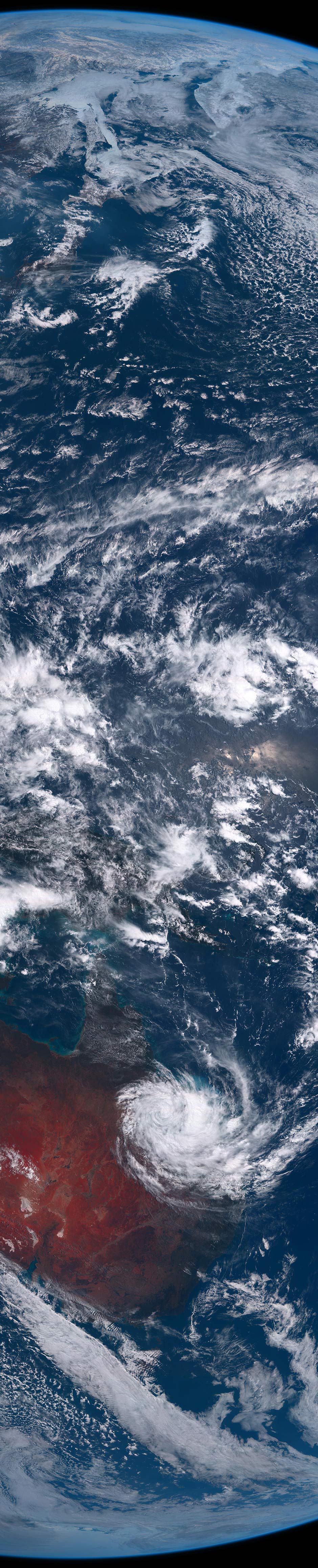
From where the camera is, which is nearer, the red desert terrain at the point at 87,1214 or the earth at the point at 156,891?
the red desert terrain at the point at 87,1214

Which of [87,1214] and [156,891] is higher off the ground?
[156,891]

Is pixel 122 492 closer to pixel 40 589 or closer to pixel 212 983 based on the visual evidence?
pixel 40 589

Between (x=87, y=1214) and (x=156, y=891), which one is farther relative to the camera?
(x=156, y=891)

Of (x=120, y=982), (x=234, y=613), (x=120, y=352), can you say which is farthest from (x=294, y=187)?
(x=120, y=982)

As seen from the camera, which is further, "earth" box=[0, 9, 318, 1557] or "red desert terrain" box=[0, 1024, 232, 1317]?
"earth" box=[0, 9, 318, 1557]
